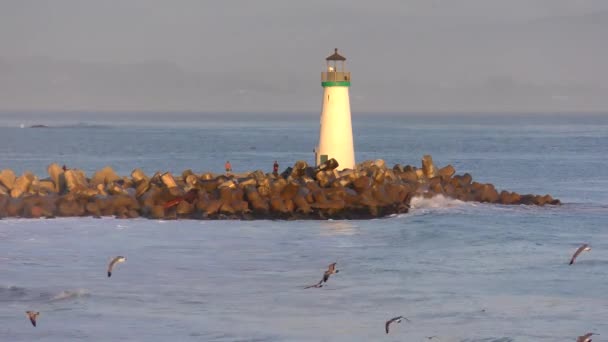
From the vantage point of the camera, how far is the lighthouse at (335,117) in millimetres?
36500

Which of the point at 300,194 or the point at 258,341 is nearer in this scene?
the point at 258,341

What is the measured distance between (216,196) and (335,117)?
5542 millimetres

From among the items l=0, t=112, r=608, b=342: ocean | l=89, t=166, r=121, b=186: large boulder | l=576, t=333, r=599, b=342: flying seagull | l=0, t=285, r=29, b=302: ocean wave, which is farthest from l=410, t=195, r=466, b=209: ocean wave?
l=576, t=333, r=599, b=342: flying seagull

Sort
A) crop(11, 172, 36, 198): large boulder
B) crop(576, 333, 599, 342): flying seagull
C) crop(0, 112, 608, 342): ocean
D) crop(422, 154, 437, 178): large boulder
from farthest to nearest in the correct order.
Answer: crop(422, 154, 437, 178): large boulder → crop(11, 172, 36, 198): large boulder → crop(0, 112, 608, 342): ocean → crop(576, 333, 599, 342): flying seagull

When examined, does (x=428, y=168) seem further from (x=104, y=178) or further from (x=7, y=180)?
(x=7, y=180)

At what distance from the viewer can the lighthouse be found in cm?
3650

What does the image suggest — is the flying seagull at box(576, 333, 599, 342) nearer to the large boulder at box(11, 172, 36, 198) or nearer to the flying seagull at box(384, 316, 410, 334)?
the flying seagull at box(384, 316, 410, 334)

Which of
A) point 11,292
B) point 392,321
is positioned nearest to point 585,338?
point 392,321

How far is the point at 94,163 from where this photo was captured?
6881 centimetres

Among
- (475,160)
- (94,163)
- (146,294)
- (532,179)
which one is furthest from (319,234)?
(475,160)

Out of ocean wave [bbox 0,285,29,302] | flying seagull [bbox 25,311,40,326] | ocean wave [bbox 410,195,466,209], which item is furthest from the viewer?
ocean wave [bbox 410,195,466,209]

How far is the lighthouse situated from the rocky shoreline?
1.92m

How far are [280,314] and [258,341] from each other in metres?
2.09

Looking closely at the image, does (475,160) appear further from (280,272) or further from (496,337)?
(496,337)
